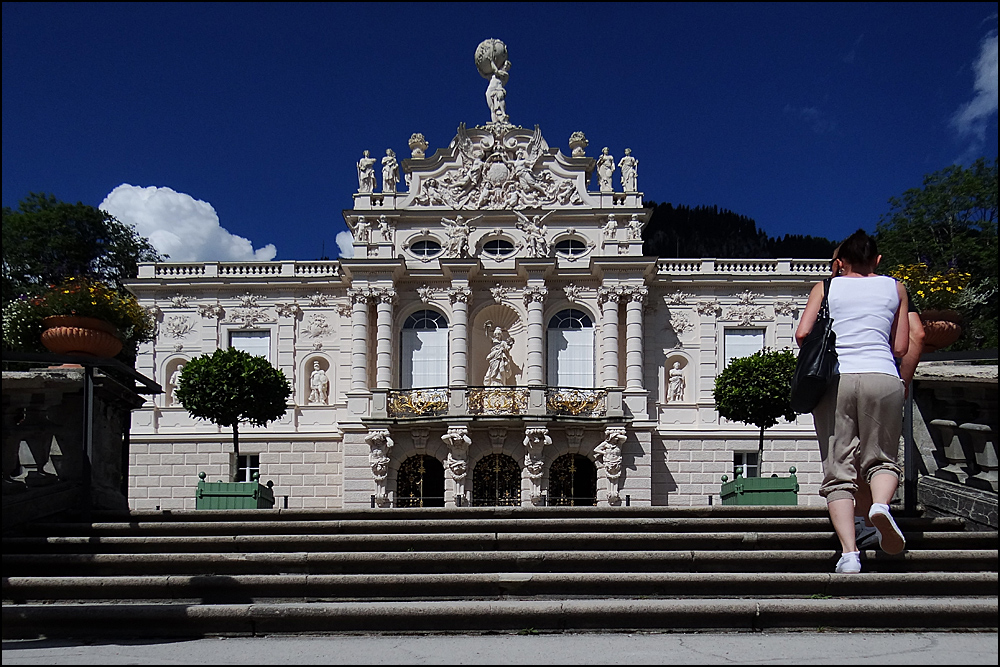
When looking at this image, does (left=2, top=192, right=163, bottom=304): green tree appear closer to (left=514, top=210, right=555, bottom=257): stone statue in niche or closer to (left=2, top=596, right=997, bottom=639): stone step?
(left=514, top=210, right=555, bottom=257): stone statue in niche

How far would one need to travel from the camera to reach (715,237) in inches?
3137

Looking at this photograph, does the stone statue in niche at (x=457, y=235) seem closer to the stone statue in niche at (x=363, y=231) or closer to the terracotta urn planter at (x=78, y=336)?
the stone statue in niche at (x=363, y=231)

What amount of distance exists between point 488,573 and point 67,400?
5.30 meters

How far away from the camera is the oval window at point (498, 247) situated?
3100cm

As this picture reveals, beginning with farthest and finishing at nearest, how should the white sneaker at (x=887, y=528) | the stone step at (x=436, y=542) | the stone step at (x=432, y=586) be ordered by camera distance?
the stone step at (x=436, y=542) → the stone step at (x=432, y=586) → the white sneaker at (x=887, y=528)

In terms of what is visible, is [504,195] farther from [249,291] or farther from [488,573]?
[488,573]

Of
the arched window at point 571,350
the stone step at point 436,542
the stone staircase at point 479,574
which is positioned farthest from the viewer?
the arched window at point 571,350

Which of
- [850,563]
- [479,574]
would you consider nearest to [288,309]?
[479,574]

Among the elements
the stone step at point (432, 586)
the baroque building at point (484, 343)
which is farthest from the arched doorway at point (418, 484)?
the stone step at point (432, 586)

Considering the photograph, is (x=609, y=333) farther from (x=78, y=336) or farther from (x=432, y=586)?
(x=432, y=586)

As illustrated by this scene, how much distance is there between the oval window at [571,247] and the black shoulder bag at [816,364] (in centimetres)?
2445

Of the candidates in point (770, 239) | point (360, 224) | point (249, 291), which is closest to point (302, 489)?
point (249, 291)

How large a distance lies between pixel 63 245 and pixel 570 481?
25.5 meters

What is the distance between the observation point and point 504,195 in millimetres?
31156
